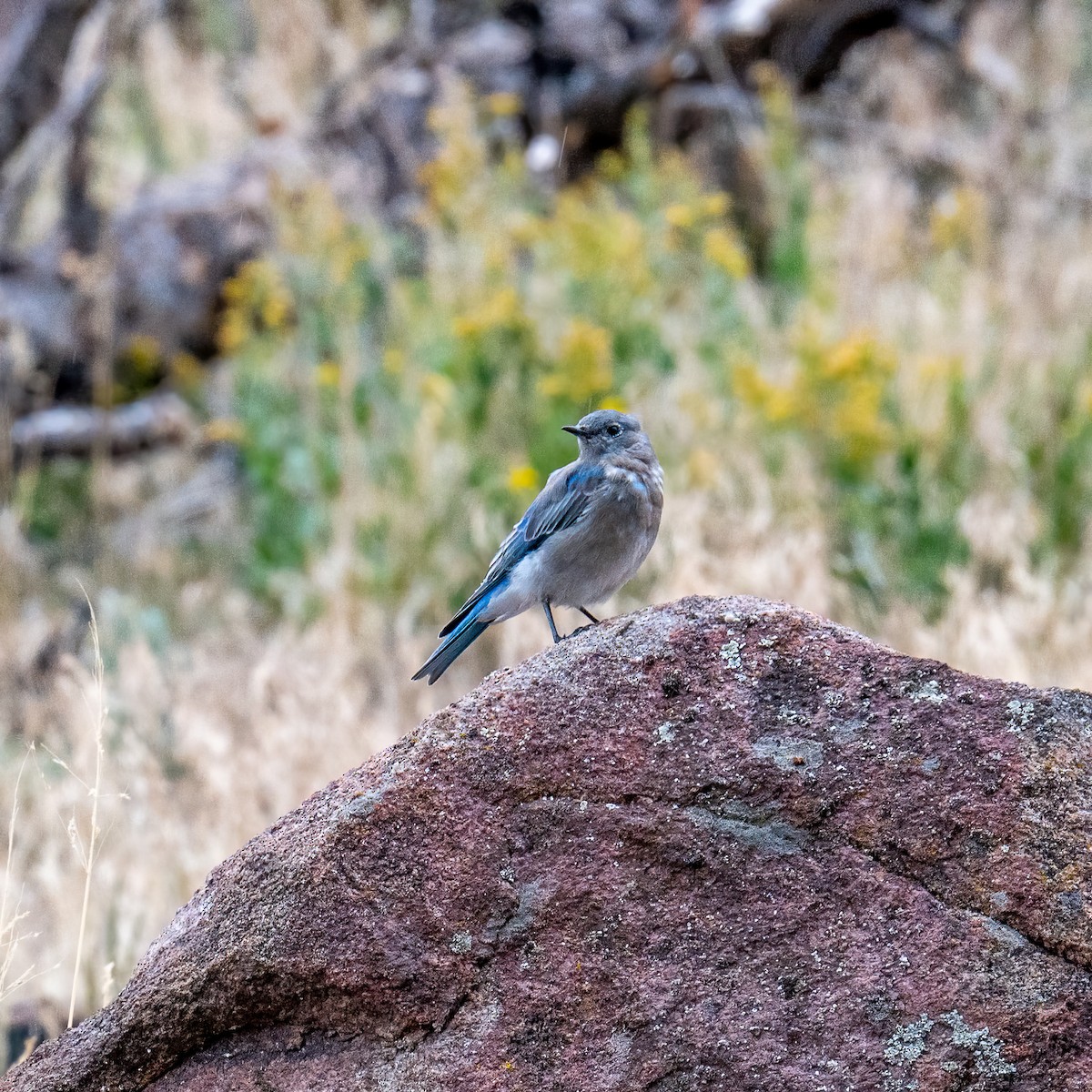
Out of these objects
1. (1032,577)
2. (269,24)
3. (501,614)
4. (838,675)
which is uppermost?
(269,24)

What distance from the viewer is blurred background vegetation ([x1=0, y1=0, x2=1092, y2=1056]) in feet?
14.5

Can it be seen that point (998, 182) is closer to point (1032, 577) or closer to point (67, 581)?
point (1032, 577)

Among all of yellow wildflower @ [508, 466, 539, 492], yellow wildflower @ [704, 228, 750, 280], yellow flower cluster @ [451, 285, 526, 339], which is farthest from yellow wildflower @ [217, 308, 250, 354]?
yellow wildflower @ [704, 228, 750, 280]

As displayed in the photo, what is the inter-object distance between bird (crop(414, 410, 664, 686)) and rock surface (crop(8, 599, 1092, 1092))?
1.03m

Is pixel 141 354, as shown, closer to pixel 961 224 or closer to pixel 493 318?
pixel 493 318

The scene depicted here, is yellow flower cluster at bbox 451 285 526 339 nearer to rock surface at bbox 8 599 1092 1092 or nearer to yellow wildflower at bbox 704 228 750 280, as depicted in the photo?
yellow wildflower at bbox 704 228 750 280

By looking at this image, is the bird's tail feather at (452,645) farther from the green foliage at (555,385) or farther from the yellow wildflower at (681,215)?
the yellow wildflower at (681,215)

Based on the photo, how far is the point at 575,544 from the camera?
10.2 ft

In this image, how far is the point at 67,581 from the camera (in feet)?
21.8

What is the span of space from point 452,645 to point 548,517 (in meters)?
0.36

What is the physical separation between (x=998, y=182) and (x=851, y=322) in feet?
6.38

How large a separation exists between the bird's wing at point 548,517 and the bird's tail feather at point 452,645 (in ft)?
0.06

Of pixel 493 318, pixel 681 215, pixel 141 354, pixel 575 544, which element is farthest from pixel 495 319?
pixel 141 354

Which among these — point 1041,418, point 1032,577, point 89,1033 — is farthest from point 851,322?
point 89,1033
